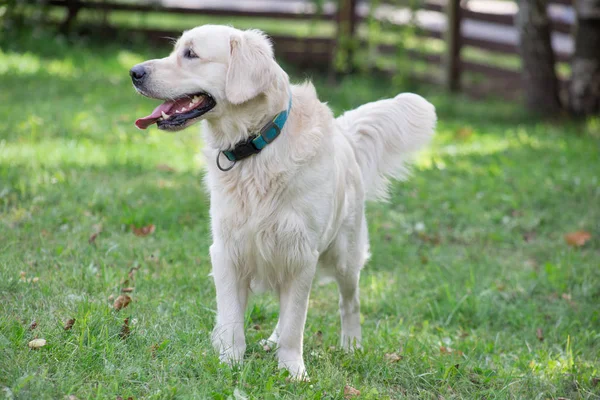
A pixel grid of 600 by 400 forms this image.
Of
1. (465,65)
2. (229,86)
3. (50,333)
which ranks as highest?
(229,86)

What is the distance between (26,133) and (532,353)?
4.80 m

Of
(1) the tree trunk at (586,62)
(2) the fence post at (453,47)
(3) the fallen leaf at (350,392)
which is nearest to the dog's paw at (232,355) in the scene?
(3) the fallen leaf at (350,392)

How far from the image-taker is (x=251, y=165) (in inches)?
138

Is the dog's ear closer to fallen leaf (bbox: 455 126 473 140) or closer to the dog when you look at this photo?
the dog

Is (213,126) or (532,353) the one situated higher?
(213,126)

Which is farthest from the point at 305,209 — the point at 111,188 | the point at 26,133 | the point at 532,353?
the point at 26,133

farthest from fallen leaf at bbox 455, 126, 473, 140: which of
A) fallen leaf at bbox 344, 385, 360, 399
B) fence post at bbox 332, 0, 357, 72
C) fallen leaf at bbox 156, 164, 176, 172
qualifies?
→ fallen leaf at bbox 344, 385, 360, 399

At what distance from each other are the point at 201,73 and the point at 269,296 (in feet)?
5.14

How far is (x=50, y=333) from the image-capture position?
3275mm

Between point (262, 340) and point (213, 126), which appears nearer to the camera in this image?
point (213, 126)

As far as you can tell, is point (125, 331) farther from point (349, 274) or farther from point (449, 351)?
point (449, 351)

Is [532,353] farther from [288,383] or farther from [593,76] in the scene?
[593,76]

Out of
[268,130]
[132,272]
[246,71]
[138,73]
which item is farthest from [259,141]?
[132,272]

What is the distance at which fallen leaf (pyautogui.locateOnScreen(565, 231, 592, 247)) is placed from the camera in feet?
18.8
